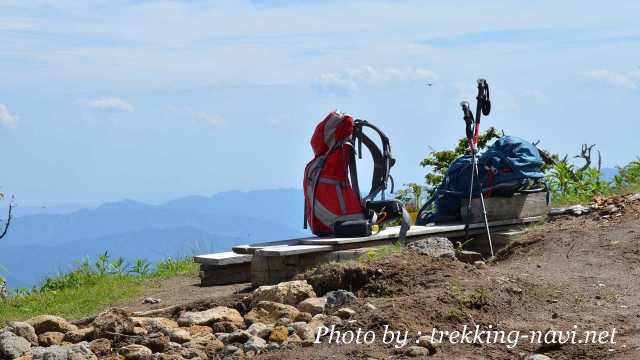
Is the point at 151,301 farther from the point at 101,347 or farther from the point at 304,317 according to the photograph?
the point at 304,317

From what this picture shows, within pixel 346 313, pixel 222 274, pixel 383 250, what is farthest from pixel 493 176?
pixel 346 313

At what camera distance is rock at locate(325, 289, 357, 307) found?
335 inches

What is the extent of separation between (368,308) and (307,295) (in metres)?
0.94

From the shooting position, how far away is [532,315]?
812 cm

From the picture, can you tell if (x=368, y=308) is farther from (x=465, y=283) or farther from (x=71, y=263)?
(x=71, y=263)

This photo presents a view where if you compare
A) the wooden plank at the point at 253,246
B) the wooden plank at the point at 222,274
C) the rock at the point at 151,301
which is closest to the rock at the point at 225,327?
the rock at the point at 151,301

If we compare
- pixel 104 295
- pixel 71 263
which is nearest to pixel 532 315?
pixel 104 295

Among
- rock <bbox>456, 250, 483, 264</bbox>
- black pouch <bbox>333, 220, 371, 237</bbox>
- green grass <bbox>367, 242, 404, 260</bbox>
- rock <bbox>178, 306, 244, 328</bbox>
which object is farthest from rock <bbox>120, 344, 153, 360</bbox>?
rock <bbox>456, 250, 483, 264</bbox>

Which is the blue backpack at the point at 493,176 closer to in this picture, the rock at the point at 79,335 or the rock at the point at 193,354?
the rock at the point at 79,335

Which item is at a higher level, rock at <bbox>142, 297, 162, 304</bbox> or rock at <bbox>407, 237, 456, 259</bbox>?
rock at <bbox>407, 237, 456, 259</bbox>

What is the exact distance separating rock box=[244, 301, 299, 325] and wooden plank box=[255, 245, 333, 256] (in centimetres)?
222

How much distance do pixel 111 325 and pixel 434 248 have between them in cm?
338

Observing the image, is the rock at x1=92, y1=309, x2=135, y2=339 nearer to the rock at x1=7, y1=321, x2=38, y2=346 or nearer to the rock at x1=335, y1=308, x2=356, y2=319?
the rock at x1=7, y1=321, x2=38, y2=346

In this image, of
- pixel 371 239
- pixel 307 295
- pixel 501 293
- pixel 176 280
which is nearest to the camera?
pixel 501 293
